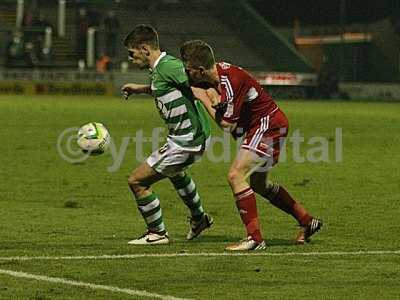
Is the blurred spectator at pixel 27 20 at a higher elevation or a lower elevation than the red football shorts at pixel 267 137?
higher

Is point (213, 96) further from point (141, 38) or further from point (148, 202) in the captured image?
point (148, 202)

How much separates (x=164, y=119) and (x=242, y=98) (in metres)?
0.94

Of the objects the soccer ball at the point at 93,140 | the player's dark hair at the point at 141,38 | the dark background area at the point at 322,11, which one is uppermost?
the dark background area at the point at 322,11

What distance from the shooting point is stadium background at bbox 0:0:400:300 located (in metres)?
9.62

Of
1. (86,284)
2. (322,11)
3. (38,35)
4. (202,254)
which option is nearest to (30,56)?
(38,35)

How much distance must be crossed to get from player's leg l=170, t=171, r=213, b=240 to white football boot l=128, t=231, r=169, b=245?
0.39 m

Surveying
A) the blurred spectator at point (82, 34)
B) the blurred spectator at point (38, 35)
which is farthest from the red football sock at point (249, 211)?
the blurred spectator at point (82, 34)

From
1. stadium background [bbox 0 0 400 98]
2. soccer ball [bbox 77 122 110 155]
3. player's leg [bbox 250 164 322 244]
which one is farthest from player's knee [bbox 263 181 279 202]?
stadium background [bbox 0 0 400 98]

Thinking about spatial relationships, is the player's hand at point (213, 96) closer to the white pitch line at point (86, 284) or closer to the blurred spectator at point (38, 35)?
the white pitch line at point (86, 284)

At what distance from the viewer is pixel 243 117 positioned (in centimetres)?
1141

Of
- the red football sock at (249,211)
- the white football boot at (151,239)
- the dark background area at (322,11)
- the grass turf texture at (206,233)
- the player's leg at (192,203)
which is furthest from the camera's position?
the dark background area at (322,11)

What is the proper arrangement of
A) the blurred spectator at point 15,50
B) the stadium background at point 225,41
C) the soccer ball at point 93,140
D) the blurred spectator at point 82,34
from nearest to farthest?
the soccer ball at point 93,140 → the stadium background at point 225,41 → the blurred spectator at point 15,50 → the blurred spectator at point 82,34

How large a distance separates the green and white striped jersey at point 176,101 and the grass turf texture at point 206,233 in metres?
0.99

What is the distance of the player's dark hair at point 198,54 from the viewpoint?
11.0m
